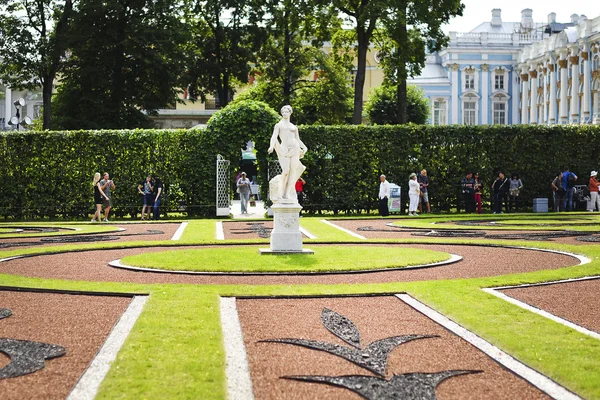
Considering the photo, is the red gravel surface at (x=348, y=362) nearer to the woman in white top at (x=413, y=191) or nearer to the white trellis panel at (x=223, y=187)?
the woman in white top at (x=413, y=191)

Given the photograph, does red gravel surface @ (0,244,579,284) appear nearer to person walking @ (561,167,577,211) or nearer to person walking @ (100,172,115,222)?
person walking @ (100,172,115,222)

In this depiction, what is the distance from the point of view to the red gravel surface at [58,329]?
6.75 metres

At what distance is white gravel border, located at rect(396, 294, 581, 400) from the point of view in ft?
21.7

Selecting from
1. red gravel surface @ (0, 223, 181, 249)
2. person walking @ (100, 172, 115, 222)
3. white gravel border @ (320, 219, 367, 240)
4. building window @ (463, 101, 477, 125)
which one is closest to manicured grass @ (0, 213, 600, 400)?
red gravel surface @ (0, 223, 181, 249)

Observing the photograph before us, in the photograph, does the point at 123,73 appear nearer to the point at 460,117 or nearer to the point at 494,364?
the point at 494,364

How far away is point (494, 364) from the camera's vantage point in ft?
24.6

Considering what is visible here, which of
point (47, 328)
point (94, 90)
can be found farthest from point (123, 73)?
point (47, 328)

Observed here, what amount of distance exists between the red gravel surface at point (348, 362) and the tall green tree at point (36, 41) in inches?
1454

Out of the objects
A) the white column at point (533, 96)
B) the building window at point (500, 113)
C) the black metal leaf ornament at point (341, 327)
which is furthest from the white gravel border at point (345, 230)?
the building window at point (500, 113)

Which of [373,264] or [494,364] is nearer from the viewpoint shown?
[494,364]

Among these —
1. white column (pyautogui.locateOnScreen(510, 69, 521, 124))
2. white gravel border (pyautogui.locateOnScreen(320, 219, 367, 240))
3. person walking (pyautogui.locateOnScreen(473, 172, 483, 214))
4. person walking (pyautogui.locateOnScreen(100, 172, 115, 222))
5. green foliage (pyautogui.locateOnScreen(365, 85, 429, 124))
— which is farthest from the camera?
white column (pyautogui.locateOnScreen(510, 69, 521, 124))

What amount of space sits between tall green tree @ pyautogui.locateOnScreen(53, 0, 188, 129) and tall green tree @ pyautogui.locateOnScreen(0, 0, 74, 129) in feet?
3.29

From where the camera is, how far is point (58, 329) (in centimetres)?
915

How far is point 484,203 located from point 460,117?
58.0 metres
